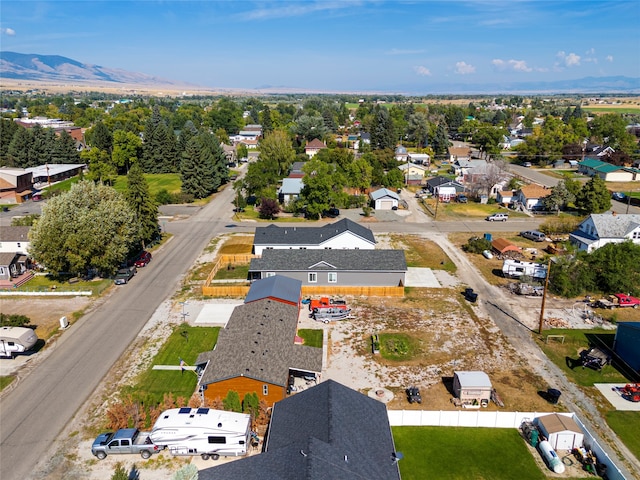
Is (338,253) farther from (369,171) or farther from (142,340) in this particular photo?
(369,171)

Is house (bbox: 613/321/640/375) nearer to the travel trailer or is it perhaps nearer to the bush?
the bush

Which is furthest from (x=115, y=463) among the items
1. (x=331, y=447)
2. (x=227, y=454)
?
(x=331, y=447)

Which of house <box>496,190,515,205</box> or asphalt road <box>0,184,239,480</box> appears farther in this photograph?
house <box>496,190,515,205</box>

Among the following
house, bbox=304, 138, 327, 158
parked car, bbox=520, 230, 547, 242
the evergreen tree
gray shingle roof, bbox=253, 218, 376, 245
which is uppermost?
the evergreen tree

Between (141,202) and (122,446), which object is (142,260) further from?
(122,446)

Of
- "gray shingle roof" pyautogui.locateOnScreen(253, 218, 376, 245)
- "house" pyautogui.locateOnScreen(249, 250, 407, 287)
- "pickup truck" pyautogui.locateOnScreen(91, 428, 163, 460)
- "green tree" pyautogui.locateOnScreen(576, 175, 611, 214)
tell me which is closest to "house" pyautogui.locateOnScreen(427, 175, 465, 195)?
"green tree" pyautogui.locateOnScreen(576, 175, 611, 214)

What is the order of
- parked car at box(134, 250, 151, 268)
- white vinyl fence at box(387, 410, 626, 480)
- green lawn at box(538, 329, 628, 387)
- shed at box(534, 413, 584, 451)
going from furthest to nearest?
parked car at box(134, 250, 151, 268) → green lawn at box(538, 329, 628, 387) → white vinyl fence at box(387, 410, 626, 480) → shed at box(534, 413, 584, 451)

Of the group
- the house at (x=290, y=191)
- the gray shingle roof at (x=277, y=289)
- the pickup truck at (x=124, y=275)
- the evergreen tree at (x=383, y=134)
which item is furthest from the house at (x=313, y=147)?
the gray shingle roof at (x=277, y=289)

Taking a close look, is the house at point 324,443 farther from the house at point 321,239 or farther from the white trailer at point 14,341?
the house at point 321,239
